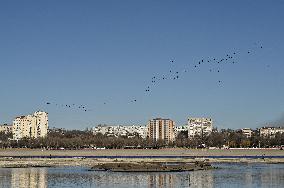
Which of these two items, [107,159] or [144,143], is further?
[144,143]

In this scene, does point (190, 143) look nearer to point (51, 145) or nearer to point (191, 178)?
point (51, 145)

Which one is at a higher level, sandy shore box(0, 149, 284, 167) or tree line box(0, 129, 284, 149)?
tree line box(0, 129, 284, 149)

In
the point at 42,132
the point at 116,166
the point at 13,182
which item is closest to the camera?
the point at 13,182

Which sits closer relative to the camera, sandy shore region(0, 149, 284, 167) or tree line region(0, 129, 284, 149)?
sandy shore region(0, 149, 284, 167)

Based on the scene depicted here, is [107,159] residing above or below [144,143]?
below

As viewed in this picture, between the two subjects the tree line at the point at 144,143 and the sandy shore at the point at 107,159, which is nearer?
the sandy shore at the point at 107,159

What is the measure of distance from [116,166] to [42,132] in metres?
135

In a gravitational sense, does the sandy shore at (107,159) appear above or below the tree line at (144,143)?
below

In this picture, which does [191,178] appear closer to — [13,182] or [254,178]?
[254,178]

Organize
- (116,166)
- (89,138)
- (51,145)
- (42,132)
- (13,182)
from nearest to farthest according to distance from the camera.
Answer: (13,182) → (116,166) → (51,145) → (89,138) → (42,132)

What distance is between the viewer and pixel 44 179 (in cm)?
4916

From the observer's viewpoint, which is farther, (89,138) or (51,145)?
(89,138)

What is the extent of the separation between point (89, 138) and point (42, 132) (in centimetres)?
3151

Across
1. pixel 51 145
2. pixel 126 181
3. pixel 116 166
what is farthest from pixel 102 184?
pixel 51 145
